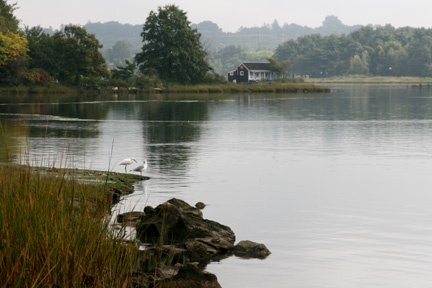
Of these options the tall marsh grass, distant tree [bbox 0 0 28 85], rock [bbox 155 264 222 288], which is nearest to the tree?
distant tree [bbox 0 0 28 85]

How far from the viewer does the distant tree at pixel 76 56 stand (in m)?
134

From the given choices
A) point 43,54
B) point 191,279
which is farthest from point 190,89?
point 191,279

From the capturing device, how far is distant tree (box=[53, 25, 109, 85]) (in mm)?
133500

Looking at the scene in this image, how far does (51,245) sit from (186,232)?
969 centimetres

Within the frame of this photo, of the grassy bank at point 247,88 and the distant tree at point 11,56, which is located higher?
the distant tree at point 11,56

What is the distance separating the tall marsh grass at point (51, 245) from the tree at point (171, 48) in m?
138

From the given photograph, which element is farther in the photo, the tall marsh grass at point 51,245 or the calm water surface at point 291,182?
the calm water surface at point 291,182

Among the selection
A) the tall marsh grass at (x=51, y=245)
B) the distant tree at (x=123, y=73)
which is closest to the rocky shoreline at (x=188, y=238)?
the tall marsh grass at (x=51, y=245)

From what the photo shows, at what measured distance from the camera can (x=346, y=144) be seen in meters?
53.3

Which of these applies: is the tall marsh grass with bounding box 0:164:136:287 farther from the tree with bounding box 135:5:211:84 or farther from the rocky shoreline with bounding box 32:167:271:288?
the tree with bounding box 135:5:211:84

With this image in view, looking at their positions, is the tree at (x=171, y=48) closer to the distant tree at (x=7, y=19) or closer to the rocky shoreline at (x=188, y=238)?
the distant tree at (x=7, y=19)

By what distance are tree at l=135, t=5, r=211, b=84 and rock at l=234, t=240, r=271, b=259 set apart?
12952 cm

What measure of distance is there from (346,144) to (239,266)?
34.0 metres

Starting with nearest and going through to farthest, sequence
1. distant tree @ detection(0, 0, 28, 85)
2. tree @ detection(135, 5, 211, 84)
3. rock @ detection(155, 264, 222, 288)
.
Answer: rock @ detection(155, 264, 222, 288) → distant tree @ detection(0, 0, 28, 85) → tree @ detection(135, 5, 211, 84)
